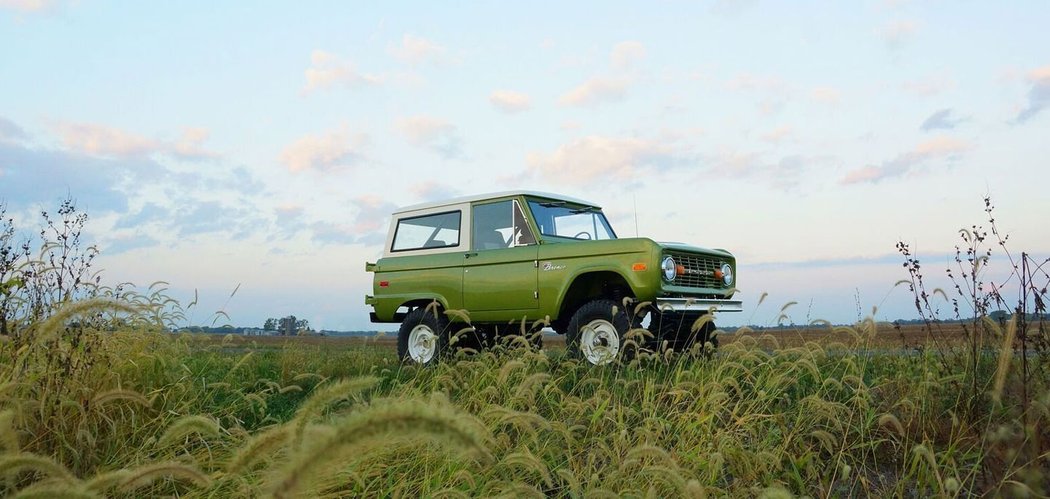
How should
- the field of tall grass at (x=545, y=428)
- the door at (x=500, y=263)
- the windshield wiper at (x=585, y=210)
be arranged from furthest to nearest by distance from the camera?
the windshield wiper at (x=585, y=210), the door at (x=500, y=263), the field of tall grass at (x=545, y=428)

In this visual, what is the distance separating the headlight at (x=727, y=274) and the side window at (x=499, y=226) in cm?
241

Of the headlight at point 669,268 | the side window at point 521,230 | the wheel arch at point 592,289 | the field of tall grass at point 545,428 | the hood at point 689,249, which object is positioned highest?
the side window at point 521,230

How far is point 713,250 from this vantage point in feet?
31.2

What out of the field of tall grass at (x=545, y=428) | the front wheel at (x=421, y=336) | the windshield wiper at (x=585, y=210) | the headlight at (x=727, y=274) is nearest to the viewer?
the field of tall grass at (x=545, y=428)

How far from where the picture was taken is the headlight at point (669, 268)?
330 inches

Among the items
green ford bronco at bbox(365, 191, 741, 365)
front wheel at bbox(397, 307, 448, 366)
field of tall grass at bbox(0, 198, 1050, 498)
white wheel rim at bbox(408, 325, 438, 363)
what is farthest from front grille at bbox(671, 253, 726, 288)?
white wheel rim at bbox(408, 325, 438, 363)

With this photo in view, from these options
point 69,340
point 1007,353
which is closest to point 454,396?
point 69,340

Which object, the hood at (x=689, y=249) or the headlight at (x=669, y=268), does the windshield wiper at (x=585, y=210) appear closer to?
the hood at (x=689, y=249)

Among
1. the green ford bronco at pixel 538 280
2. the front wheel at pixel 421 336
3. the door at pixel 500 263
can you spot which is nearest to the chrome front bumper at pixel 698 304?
the green ford bronco at pixel 538 280

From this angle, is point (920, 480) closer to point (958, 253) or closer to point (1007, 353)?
point (1007, 353)

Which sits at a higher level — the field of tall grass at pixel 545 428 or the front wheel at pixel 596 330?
the front wheel at pixel 596 330

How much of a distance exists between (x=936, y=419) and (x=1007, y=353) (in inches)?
78.8

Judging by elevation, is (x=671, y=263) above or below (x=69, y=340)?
above

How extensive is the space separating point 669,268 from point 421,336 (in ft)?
12.5
